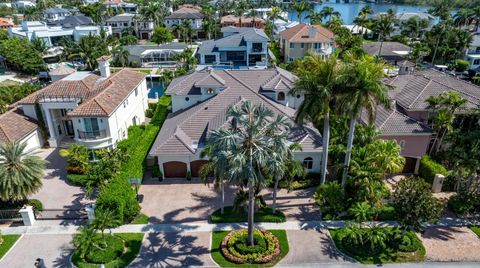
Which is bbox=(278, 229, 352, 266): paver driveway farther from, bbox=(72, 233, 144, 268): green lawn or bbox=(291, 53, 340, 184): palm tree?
bbox=(72, 233, 144, 268): green lawn

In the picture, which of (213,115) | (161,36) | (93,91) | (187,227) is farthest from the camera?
(161,36)

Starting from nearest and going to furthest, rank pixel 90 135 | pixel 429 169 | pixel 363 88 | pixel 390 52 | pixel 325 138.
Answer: pixel 363 88 < pixel 325 138 < pixel 429 169 < pixel 90 135 < pixel 390 52

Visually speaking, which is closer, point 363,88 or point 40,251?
point 40,251

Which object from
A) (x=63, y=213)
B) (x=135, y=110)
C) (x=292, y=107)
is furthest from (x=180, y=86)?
(x=63, y=213)

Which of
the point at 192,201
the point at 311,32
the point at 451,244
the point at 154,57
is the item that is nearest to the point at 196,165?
the point at 192,201

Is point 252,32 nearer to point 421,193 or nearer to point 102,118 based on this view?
point 102,118

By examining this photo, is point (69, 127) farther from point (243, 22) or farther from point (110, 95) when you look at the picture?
point (243, 22)

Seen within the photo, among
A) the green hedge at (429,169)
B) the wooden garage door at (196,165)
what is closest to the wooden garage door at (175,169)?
the wooden garage door at (196,165)

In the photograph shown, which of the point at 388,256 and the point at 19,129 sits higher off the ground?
the point at 19,129
